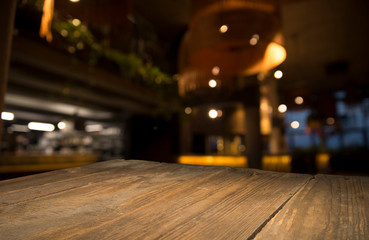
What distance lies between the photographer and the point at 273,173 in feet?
4.03

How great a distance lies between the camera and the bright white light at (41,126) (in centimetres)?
1027

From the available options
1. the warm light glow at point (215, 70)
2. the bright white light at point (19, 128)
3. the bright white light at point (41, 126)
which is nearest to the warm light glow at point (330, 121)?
the warm light glow at point (215, 70)

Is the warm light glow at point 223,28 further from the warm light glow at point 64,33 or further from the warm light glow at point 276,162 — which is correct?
the warm light glow at point 276,162

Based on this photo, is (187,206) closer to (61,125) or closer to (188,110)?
(188,110)

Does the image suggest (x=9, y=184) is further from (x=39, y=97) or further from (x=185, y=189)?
(x=39, y=97)

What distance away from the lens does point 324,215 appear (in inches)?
27.8

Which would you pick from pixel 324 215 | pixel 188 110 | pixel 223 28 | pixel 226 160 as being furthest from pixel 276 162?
pixel 324 215

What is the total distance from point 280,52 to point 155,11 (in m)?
5.87

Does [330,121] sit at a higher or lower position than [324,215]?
higher

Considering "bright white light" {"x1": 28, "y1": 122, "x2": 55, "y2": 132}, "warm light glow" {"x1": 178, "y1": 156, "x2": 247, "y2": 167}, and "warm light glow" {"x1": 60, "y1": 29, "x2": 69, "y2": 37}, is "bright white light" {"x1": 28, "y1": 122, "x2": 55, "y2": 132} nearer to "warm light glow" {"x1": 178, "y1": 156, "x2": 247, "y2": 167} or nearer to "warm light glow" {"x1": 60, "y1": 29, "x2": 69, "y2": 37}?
"warm light glow" {"x1": 178, "y1": 156, "x2": 247, "y2": 167}

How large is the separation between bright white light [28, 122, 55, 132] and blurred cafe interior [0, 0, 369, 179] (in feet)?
0.15

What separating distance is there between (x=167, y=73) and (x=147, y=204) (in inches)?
330

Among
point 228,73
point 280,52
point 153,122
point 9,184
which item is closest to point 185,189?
point 9,184

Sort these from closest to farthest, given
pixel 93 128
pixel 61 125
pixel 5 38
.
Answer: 1. pixel 5 38
2. pixel 61 125
3. pixel 93 128
